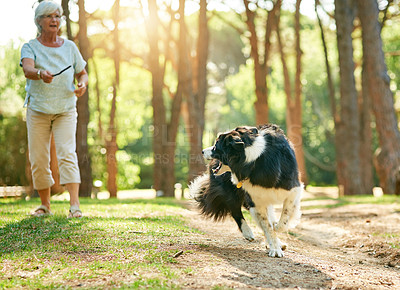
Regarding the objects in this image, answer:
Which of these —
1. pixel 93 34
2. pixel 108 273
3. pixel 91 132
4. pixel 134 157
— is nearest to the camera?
pixel 108 273

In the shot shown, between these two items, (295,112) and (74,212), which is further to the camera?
(295,112)

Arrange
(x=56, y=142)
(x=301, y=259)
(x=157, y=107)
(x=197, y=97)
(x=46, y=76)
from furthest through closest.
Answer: (x=157, y=107)
(x=197, y=97)
(x=56, y=142)
(x=46, y=76)
(x=301, y=259)

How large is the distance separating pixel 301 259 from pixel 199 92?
11887 mm

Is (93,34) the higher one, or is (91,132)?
(93,34)

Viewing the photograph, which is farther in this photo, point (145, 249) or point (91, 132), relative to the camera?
point (91, 132)

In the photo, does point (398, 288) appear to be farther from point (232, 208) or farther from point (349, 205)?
point (349, 205)

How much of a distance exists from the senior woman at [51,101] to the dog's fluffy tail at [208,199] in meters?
1.65

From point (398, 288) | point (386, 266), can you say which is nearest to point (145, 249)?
point (398, 288)

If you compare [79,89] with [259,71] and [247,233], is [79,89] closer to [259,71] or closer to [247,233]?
[247,233]

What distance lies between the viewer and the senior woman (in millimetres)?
6754

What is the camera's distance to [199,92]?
55.7 ft

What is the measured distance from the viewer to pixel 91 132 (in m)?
28.0

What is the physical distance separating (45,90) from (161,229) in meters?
2.42

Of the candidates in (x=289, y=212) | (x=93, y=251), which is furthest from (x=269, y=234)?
(x=93, y=251)
